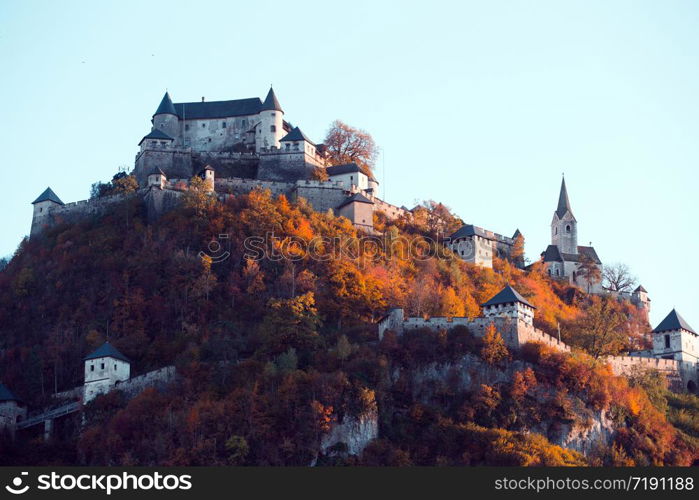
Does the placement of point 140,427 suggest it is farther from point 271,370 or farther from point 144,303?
point 144,303

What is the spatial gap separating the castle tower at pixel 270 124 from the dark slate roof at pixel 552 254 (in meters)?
23.9

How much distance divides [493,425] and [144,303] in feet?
82.5

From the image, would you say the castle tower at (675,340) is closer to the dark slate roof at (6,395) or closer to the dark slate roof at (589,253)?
the dark slate roof at (589,253)

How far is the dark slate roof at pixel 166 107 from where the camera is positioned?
111750 mm

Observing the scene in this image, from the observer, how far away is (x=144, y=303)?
86688mm

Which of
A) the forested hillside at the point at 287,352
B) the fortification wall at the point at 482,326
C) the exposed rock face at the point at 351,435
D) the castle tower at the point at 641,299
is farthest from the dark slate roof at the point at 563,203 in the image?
the exposed rock face at the point at 351,435

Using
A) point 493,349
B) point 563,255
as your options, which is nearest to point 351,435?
point 493,349

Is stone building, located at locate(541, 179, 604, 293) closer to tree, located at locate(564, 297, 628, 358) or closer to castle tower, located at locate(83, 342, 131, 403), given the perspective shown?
tree, located at locate(564, 297, 628, 358)

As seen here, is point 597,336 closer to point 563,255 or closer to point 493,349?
point 493,349

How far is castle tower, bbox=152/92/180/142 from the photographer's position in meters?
111

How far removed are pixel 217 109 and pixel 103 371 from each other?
38963 millimetres

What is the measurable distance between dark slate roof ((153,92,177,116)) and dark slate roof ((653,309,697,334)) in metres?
43.6

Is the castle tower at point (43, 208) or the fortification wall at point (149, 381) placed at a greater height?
the castle tower at point (43, 208)

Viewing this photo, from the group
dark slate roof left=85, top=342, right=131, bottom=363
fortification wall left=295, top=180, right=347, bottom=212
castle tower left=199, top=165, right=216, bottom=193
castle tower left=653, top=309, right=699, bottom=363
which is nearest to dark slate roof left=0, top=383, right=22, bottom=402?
dark slate roof left=85, top=342, right=131, bottom=363
